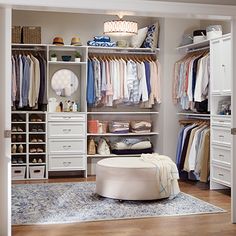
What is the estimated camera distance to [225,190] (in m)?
6.42

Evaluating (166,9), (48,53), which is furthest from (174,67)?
(166,9)

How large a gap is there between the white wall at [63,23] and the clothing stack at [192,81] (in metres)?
1.25

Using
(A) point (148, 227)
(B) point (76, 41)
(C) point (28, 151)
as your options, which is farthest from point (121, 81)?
(A) point (148, 227)

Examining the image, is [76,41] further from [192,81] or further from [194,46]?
[192,81]

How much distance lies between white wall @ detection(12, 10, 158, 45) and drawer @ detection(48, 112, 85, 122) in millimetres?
1246

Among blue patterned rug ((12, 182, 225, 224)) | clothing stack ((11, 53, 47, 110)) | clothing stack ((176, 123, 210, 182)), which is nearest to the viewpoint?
blue patterned rug ((12, 182, 225, 224))

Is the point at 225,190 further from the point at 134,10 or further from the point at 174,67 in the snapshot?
the point at 134,10

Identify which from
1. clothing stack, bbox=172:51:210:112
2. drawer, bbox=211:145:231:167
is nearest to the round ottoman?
drawer, bbox=211:145:231:167

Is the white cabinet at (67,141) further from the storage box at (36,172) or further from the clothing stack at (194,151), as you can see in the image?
the clothing stack at (194,151)

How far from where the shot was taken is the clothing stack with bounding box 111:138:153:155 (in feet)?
25.4

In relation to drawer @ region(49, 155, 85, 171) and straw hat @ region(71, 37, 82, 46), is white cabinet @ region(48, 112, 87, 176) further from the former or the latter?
straw hat @ region(71, 37, 82, 46)

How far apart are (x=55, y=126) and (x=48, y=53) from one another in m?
1.13

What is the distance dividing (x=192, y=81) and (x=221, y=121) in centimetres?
101

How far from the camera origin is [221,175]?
6.21 m
